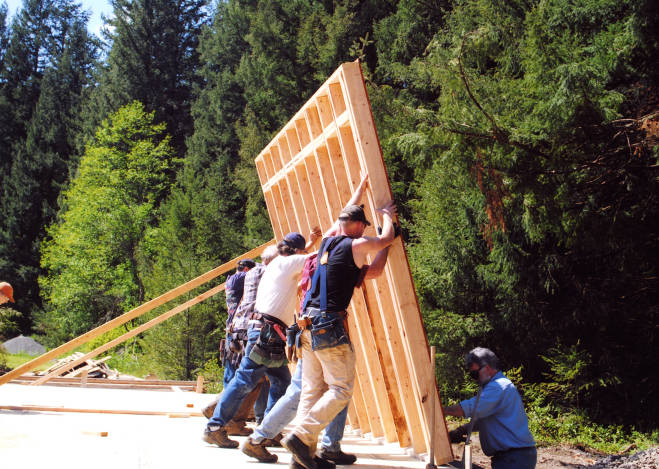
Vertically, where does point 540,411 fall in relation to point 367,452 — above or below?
below

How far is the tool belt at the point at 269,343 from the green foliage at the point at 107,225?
22.8 meters

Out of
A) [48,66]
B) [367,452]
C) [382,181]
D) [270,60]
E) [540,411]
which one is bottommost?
[540,411]

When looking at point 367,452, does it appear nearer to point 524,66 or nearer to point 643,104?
point 643,104

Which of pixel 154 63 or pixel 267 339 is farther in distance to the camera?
pixel 154 63

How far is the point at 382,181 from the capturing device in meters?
4.62

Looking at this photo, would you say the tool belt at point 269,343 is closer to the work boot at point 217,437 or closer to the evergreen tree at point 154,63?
the work boot at point 217,437

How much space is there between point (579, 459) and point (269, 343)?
4.53 metres

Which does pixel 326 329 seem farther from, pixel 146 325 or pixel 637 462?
pixel 146 325

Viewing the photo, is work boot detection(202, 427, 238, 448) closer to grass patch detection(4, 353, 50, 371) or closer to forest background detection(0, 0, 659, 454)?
forest background detection(0, 0, 659, 454)

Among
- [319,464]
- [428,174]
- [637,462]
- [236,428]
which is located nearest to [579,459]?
[637,462]

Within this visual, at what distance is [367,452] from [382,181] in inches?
85.0

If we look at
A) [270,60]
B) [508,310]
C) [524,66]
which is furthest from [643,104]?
[270,60]

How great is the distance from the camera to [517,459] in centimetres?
396

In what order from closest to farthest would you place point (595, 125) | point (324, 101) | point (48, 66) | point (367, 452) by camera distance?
1. point (367, 452)
2. point (324, 101)
3. point (595, 125)
4. point (48, 66)
